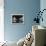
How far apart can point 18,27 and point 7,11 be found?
79cm

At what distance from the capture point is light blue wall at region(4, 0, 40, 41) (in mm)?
5355

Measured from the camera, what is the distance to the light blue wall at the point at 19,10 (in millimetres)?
5355

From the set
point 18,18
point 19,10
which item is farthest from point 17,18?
point 19,10

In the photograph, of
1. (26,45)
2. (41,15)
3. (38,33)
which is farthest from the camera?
(41,15)

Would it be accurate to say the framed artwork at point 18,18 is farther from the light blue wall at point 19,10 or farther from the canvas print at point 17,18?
the light blue wall at point 19,10

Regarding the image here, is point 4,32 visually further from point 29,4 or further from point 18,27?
point 29,4

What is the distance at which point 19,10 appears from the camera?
5.38 meters

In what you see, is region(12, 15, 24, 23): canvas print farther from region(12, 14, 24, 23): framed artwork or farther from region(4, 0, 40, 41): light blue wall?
region(4, 0, 40, 41): light blue wall

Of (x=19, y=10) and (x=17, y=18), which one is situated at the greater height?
(x=19, y=10)

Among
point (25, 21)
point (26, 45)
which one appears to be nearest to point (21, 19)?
point (25, 21)

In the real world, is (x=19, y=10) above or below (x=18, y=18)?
above

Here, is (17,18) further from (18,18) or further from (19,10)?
(19,10)

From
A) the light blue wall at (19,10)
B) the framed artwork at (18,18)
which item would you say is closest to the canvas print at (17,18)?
the framed artwork at (18,18)

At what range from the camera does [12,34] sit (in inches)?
213
